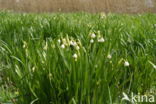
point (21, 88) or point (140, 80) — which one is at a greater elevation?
point (21, 88)

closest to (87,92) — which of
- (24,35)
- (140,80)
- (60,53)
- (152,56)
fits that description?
(60,53)

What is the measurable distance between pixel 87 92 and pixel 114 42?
82 centimetres

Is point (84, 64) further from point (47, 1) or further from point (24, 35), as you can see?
point (47, 1)

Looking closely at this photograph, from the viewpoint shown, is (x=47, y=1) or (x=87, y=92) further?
(x=47, y=1)

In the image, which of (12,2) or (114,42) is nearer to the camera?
(114,42)

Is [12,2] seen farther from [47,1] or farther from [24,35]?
[24,35]

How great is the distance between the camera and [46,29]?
3.11m

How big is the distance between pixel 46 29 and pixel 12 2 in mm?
7640

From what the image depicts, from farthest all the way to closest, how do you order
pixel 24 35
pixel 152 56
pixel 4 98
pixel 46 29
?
pixel 46 29, pixel 24 35, pixel 152 56, pixel 4 98

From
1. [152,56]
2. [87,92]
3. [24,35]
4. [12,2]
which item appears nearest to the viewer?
[87,92]

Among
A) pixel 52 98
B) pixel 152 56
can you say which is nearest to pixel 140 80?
pixel 152 56

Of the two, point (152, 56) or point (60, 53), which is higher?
point (60, 53)

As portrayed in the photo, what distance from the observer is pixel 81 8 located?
10672 millimetres

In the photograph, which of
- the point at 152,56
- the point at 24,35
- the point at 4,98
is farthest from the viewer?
the point at 24,35
